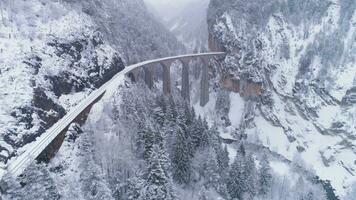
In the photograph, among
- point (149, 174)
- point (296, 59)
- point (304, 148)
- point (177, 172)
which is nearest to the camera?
point (149, 174)

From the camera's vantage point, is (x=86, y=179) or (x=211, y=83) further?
(x=211, y=83)

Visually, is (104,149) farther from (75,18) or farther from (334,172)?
(334,172)

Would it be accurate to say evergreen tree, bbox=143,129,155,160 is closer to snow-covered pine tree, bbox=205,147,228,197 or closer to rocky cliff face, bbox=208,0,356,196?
snow-covered pine tree, bbox=205,147,228,197

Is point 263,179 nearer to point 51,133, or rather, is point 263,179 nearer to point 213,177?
point 213,177

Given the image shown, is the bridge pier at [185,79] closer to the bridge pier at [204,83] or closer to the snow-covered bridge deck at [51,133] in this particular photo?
the bridge pier at [204,83]

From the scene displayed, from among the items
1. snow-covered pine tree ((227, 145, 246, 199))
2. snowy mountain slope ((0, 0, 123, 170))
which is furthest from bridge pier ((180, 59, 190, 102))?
snow-covered pine tree ((227, 145, 246, 199))

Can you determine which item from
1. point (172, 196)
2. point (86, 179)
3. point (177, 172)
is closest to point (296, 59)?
point (177, 172)

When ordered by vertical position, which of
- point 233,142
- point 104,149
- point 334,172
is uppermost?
point 104,149
